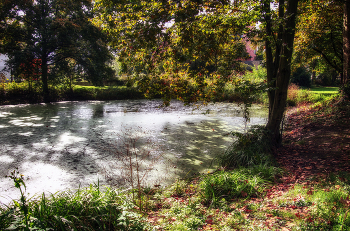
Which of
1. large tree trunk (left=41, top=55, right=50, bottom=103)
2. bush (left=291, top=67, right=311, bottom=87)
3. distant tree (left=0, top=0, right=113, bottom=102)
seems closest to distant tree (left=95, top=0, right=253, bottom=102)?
distant tree (left=0, top=0, right=113, bottom=102)

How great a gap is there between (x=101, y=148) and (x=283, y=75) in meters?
5.26

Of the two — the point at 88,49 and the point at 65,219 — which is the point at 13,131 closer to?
the point at 65,219

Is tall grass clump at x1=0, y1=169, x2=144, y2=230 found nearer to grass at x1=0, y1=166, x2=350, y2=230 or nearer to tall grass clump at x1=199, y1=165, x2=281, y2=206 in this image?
grass at x1=0, y1=166, x2=350, y2=230

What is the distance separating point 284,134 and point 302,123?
4.02 feet

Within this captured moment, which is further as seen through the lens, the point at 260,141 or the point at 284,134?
the point at 284,134

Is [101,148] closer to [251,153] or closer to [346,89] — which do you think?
[251,153]

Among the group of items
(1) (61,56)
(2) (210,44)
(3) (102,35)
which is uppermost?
(3) (102,35)

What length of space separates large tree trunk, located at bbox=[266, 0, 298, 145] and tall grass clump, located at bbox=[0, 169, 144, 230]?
443 centimetres

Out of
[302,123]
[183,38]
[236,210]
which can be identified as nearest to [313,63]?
[302,123]

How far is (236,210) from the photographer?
3.01 m

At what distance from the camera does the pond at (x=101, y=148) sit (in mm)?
4613

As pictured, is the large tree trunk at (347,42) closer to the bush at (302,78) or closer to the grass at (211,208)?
the grass at (211,208)

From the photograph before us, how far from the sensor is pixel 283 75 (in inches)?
228

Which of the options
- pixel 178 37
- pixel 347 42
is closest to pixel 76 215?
pixel 178 37
